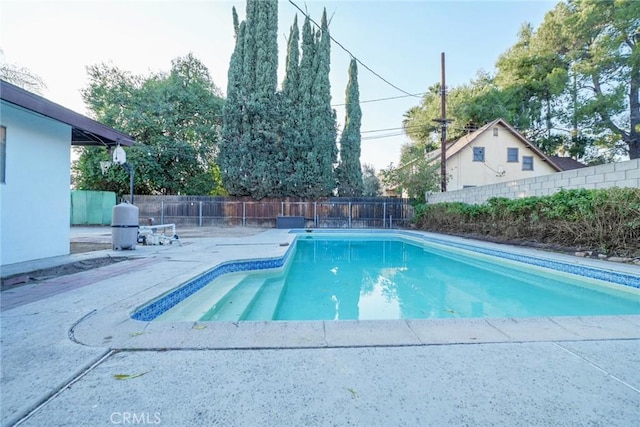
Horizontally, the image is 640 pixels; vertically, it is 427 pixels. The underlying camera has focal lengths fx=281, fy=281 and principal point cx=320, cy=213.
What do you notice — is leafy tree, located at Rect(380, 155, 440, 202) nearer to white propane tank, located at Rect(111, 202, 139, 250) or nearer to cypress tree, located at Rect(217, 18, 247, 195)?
cypress tree, located at Rect(217, 18, 247, 195)

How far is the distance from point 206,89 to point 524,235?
16906 mm

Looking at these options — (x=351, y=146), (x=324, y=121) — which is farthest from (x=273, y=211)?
(x=351, y=146)

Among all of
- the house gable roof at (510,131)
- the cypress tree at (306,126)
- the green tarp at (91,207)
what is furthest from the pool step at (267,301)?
the house gable roof at (510,131)

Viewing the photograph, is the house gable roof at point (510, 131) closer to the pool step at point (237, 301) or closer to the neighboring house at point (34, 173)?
the pool step at point (237, 301)

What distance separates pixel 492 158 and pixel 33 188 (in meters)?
20.3

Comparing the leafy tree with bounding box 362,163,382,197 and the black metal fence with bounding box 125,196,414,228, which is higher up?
the leafy tree with bounding box 362,163,382,197

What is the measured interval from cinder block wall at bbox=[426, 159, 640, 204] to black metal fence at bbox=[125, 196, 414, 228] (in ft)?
13.1

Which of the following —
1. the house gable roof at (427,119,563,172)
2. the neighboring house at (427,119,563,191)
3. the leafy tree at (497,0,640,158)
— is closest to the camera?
the leafy tree at (497,0,640,158)

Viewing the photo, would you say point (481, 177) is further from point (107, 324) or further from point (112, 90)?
point (112, 90)

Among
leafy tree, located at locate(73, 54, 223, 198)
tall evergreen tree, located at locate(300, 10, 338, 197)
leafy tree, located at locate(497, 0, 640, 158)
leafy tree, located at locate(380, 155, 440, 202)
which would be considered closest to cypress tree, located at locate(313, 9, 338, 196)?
tall evergreen tree, located at locate(300, 10, 338, 197)

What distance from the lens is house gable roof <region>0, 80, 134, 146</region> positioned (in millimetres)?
3567

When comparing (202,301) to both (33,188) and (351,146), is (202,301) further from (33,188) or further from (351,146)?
(351,146)

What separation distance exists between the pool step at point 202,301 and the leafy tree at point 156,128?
1270 centimetres

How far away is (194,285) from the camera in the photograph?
11.9 feet
